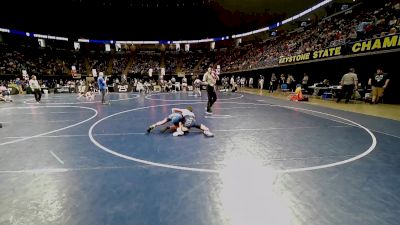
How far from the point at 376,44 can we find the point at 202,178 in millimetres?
14263

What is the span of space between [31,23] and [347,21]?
152ft

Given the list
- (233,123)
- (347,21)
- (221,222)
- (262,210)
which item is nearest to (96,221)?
(221,222)

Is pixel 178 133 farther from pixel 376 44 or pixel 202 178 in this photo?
pixel 376 44

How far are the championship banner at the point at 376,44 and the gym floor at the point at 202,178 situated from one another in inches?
298

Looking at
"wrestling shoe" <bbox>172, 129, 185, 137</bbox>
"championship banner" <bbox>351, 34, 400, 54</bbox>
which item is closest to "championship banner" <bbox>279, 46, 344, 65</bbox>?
"championship banner" <bbox>351, 34, 400, 54</bbox>

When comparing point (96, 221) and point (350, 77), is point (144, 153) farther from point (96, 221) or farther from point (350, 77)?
point (350, 77)

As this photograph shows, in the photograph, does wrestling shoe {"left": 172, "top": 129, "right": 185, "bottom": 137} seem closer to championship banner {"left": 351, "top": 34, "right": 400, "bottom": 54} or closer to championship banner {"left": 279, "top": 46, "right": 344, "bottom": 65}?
championship banner {"left": 351, "top": 34, "right": 400, "bottom": 54}

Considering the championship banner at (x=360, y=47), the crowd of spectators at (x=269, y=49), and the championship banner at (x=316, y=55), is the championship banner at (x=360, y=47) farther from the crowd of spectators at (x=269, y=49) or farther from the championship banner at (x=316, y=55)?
the crowd of spectators at (x=269, y=49)

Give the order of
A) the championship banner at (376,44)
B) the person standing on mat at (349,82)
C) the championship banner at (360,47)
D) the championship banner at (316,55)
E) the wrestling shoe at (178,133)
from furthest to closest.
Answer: the championship banner at (316,55), the person standing on mat at (349,82), the championship banner at (360,47), the championship banner at (376,44), the wrestling shoe at (178,133)

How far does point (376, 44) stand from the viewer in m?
13.2

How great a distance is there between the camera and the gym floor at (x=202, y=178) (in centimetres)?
287

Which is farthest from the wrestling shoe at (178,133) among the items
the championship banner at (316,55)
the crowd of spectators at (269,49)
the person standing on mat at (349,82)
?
the crowd of spectators at (269,49)

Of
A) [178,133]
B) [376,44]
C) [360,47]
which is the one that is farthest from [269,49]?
[178,133]

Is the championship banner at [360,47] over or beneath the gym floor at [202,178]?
over
